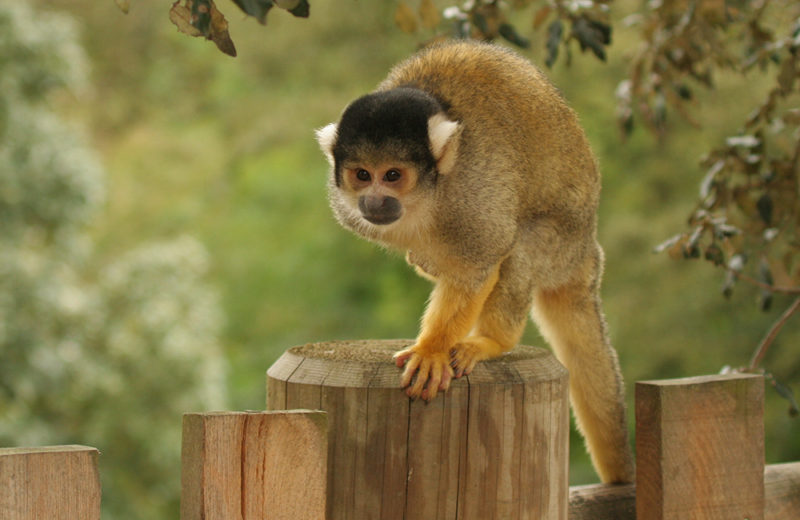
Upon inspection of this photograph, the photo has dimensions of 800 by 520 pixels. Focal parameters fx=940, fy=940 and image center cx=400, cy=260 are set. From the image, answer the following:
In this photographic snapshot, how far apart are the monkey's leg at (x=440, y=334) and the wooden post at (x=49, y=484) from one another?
0.46 m

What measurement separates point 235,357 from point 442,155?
929cm

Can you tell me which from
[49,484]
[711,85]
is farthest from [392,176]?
[49,484]

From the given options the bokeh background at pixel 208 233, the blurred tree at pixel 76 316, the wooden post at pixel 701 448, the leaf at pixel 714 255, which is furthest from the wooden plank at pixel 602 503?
the blurred tree at pixel 76 316

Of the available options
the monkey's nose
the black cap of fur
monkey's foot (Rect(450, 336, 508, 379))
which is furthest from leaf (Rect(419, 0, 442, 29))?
monkey's foot (Rect(450, 336, 508, 379))

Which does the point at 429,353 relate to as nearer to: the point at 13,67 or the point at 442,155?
the point at 442,155

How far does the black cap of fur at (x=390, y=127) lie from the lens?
6.27 ft

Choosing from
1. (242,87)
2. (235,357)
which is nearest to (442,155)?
(235,357)

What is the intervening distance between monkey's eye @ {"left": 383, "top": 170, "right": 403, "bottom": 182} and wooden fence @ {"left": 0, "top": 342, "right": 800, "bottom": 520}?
444 millimetres

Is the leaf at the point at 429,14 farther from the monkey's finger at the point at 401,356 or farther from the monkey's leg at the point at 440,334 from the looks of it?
the monkey's finger at the point at 401,356

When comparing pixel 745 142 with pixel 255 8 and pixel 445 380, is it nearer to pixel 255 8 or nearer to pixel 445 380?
pixel 445 380

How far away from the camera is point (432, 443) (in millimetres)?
1318

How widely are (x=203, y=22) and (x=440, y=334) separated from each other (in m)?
0.86

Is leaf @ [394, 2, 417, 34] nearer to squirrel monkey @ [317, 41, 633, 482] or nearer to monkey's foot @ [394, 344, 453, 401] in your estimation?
squirrel monkey @ [317, 41, 633, 482]

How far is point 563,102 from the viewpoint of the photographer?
2.31m
